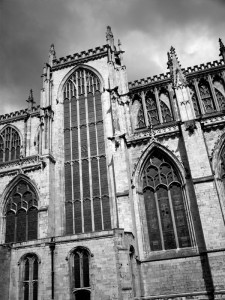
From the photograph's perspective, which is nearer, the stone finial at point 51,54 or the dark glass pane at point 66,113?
the dark glass pane at point 66,113

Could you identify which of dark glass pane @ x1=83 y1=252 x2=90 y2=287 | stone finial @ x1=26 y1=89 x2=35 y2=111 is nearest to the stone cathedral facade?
dark glass pane @ x1=83 y1=252 x2=90 y2=287

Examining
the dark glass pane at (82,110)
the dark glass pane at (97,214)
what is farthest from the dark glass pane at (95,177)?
the dark glass pane at (82,110)

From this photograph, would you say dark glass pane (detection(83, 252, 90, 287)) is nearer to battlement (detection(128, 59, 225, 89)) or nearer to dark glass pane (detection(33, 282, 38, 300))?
dark glass pane (detection(33, 282, 38, 300))

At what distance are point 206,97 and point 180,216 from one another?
1060cm

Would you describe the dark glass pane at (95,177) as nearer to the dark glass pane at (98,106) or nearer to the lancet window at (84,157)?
the lancet window at (84,157)

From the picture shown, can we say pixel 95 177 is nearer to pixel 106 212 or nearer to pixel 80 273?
pixel 106 212

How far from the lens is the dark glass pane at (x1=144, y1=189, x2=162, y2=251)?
59.6 ft

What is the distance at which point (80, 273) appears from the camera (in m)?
15.3

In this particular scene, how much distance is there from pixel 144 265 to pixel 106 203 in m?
4.75

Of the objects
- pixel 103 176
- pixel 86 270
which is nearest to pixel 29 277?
pixel 86 270

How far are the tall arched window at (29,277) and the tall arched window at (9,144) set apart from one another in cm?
1168

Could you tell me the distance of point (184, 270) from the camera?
16.7 m

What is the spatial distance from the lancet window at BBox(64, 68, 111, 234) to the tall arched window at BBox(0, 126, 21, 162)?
18.7 ft

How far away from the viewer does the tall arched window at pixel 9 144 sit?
26906mm
